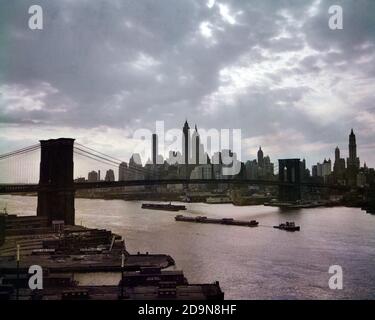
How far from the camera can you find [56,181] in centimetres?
2484

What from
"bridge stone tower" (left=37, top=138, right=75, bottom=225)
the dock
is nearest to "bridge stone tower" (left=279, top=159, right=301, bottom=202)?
"bridge stone tower" (left=37, top=138, right=75, bottom=225)

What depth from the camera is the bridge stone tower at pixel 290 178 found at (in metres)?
50.0

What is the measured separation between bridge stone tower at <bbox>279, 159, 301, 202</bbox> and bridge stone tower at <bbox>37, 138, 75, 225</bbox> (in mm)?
28559

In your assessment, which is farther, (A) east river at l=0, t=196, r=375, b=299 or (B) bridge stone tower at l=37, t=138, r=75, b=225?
(B) bridge stone tower at l=37, t=138, r=75, b=225

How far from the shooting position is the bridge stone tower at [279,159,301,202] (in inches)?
1967

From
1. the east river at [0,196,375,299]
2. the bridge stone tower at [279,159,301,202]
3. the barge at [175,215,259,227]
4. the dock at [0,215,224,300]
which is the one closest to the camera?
the dock at [0,215,224,300]

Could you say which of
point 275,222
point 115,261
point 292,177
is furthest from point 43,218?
point 292,177

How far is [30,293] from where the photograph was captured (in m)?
9.98

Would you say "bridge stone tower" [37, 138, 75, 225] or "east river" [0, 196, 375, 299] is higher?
"bridge stone tower" [37, 138, 75, 225]

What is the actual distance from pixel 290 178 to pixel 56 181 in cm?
3628

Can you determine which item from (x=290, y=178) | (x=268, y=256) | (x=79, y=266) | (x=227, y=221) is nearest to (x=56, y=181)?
(x=227, y=221)

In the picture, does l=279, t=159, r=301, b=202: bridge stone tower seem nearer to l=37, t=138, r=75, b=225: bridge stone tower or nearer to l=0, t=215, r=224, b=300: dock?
l=37, t=138, r=75, b=225: bridge stone tower

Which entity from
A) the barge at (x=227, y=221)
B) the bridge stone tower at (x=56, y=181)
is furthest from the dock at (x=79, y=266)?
the barge at (x=227, y=221)

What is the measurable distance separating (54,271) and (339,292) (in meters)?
8.72
